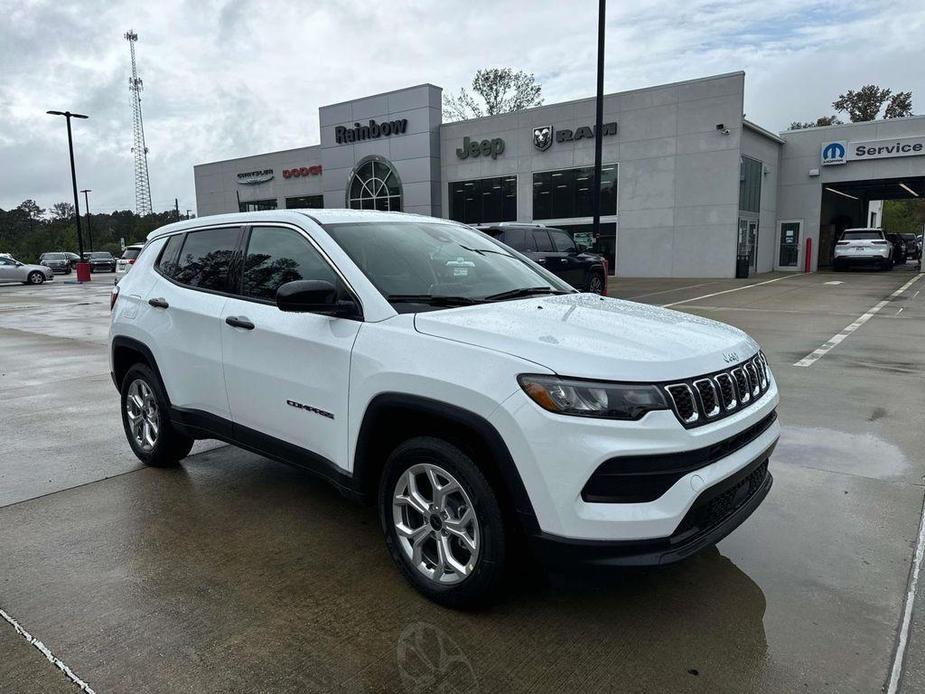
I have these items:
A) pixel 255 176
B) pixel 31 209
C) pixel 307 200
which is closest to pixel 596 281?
pixel 307 200

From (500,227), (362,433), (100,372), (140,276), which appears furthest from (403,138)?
(362,433)

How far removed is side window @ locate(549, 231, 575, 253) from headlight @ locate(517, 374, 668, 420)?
13899mm

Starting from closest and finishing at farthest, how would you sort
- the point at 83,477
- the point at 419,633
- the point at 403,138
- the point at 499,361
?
1. the point at 499,361
2. the point at 419,633
3. the point at 83,477
4. the point at 403,138

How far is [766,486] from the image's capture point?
3234mm

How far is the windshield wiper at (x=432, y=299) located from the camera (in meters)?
3.24

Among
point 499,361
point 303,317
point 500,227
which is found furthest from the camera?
point 500,227

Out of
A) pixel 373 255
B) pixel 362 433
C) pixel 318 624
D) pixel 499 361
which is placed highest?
pixel 373 255

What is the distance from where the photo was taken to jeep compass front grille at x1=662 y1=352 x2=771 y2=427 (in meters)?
2.55

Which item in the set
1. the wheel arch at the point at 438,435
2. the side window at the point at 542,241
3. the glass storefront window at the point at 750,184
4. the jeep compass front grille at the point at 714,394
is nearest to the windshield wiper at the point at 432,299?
the wheel arch at the point at 438,435

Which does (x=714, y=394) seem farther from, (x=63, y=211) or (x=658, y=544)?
(x=63, y=211)

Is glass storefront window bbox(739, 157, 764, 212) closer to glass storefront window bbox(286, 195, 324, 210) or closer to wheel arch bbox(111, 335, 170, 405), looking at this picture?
glass storefront window bbox(286, 195, 324, 210)

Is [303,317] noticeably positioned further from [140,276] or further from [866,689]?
[866,689]

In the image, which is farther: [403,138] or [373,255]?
[403,138]

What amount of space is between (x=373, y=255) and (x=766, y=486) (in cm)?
226
